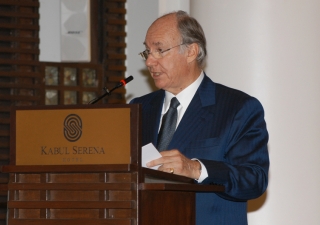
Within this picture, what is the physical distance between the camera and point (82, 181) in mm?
2279

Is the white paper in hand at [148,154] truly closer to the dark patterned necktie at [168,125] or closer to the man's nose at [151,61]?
the dark patterned necktie at [168,125]

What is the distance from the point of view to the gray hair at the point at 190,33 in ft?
10.7

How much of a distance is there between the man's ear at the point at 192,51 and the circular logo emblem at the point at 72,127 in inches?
42.8

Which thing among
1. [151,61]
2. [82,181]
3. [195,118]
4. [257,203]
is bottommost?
[257,203]

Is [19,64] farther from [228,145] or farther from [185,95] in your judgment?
[228,145]

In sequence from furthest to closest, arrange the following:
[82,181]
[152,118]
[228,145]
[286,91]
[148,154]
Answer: [286,91]
[152,118]
[228,145]
[148,154]
[82,181]

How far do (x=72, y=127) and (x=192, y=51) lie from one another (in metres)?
1.13

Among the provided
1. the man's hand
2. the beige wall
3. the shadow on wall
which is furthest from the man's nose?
the shadow on wall

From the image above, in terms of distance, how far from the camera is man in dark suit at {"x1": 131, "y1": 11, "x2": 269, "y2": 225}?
2752mm

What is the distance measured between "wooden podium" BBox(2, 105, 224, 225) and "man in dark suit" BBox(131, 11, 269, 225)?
0.28 metres

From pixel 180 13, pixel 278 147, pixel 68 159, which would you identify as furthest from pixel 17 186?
pixel 278 147

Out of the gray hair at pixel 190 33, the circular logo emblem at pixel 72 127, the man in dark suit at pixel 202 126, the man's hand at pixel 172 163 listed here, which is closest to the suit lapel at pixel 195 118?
the man in dark suit at pixel 202 126

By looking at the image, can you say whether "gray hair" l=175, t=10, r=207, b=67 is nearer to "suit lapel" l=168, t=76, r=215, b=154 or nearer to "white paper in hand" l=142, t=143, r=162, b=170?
"suit lapel" l=168, t=76, r=215, b=154

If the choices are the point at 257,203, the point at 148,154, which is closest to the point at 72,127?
the point at 148,154
